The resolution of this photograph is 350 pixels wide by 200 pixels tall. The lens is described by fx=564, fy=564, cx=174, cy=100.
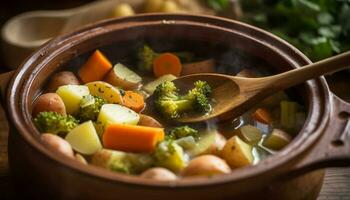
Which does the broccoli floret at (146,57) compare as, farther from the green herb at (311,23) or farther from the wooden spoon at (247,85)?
the green herb at (311,23)

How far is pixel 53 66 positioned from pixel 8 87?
0.30 metres

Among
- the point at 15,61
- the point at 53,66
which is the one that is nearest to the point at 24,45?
the point at 15,61

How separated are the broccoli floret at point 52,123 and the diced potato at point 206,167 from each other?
50 centimetres

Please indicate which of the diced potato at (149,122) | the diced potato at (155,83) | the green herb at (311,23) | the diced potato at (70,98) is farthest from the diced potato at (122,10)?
the diced potato at (149,122)

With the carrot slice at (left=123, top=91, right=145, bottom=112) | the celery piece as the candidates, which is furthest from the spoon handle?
the carrot slice at (left=123, top=91, right=145, bottom=112)

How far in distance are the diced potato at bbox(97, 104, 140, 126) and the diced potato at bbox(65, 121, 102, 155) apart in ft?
0.27

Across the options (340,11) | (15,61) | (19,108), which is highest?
(340,11)

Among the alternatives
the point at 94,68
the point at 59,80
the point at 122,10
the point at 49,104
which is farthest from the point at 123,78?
the point at 122,10

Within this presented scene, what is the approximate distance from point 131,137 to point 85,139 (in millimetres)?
173

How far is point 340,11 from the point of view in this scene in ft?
11.1

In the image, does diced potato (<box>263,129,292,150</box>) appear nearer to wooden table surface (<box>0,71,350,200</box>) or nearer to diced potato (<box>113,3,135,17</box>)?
wooden table surface (<box>0,71,350,200</box>)

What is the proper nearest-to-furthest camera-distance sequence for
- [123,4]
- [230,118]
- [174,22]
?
[230,118]
[174,22]
[123,4]

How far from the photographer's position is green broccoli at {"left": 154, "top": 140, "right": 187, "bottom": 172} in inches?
76.2

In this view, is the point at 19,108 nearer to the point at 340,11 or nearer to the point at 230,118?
the point at 230,118
